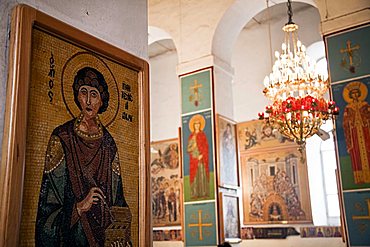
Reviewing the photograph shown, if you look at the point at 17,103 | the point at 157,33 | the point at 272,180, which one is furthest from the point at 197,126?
the point at 17,103

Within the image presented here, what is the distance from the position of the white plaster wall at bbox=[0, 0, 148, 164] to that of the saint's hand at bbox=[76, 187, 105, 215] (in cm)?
57

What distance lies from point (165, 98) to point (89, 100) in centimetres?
1180

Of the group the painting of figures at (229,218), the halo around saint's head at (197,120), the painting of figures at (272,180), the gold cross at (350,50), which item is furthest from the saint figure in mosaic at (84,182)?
the painting of figures at (272,180)

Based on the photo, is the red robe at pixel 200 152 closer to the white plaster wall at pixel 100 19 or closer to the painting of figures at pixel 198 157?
the painting of figures at pixel 198 157

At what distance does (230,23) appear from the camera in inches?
355

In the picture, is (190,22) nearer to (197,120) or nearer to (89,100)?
(197,120)

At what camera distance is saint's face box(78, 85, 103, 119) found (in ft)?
8.32

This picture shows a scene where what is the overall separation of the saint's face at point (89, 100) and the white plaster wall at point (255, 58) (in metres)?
9.75

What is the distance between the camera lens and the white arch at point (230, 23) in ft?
28.8

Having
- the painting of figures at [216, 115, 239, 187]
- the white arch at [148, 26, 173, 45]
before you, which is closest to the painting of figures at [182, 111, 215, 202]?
the painting of figures at [216, 115, 239, 187]

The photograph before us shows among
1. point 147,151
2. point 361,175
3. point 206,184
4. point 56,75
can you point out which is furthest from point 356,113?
point 56,75

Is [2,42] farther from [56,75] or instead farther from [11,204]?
[11,204]

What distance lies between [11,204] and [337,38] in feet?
21.5

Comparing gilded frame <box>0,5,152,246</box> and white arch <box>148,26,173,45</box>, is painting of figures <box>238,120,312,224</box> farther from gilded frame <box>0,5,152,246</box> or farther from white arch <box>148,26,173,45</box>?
gilded frame <box>0,5,152,246</box>
